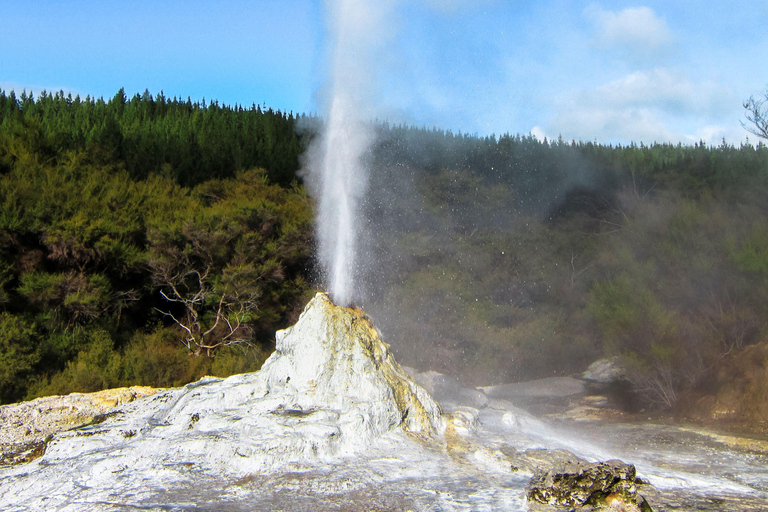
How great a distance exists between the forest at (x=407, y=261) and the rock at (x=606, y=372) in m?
0.57

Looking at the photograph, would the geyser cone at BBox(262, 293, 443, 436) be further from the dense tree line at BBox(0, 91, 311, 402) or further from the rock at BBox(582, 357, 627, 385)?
the rock at BBox(582, 357, 627, 385)

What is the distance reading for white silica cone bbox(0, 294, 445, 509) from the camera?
16.0 feet

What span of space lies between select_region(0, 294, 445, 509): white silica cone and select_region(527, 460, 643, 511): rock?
1.35 metres

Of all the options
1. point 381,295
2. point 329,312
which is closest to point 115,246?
point 381,295

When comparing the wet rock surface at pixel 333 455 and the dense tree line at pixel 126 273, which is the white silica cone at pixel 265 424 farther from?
the dense tree line at pixel 126 273

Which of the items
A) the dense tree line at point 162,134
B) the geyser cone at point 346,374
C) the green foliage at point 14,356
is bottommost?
the green foliage at point 14,356

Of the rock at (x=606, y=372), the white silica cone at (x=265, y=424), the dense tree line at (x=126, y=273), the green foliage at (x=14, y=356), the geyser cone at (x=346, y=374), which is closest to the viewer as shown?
the white silica cone at (x=265, y=424)

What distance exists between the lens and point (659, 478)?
524 centimetres

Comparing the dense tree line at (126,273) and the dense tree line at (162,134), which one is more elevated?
the dense tree line at (162,134)

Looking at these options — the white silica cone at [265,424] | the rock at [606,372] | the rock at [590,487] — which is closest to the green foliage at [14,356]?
the white silica cone at [265,424]

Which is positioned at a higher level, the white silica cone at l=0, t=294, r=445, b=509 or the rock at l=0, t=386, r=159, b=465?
the white silica cone at l=0, t=294, r=445, b=509

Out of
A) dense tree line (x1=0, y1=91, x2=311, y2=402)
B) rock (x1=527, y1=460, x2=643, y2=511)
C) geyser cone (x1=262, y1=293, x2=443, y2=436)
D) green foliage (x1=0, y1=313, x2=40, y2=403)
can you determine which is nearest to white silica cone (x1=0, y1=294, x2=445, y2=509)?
geyser cone (x1=262, y1=293, x2=443, y2=436)

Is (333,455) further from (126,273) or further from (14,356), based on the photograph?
(126,273)

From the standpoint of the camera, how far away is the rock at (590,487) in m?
4.33
